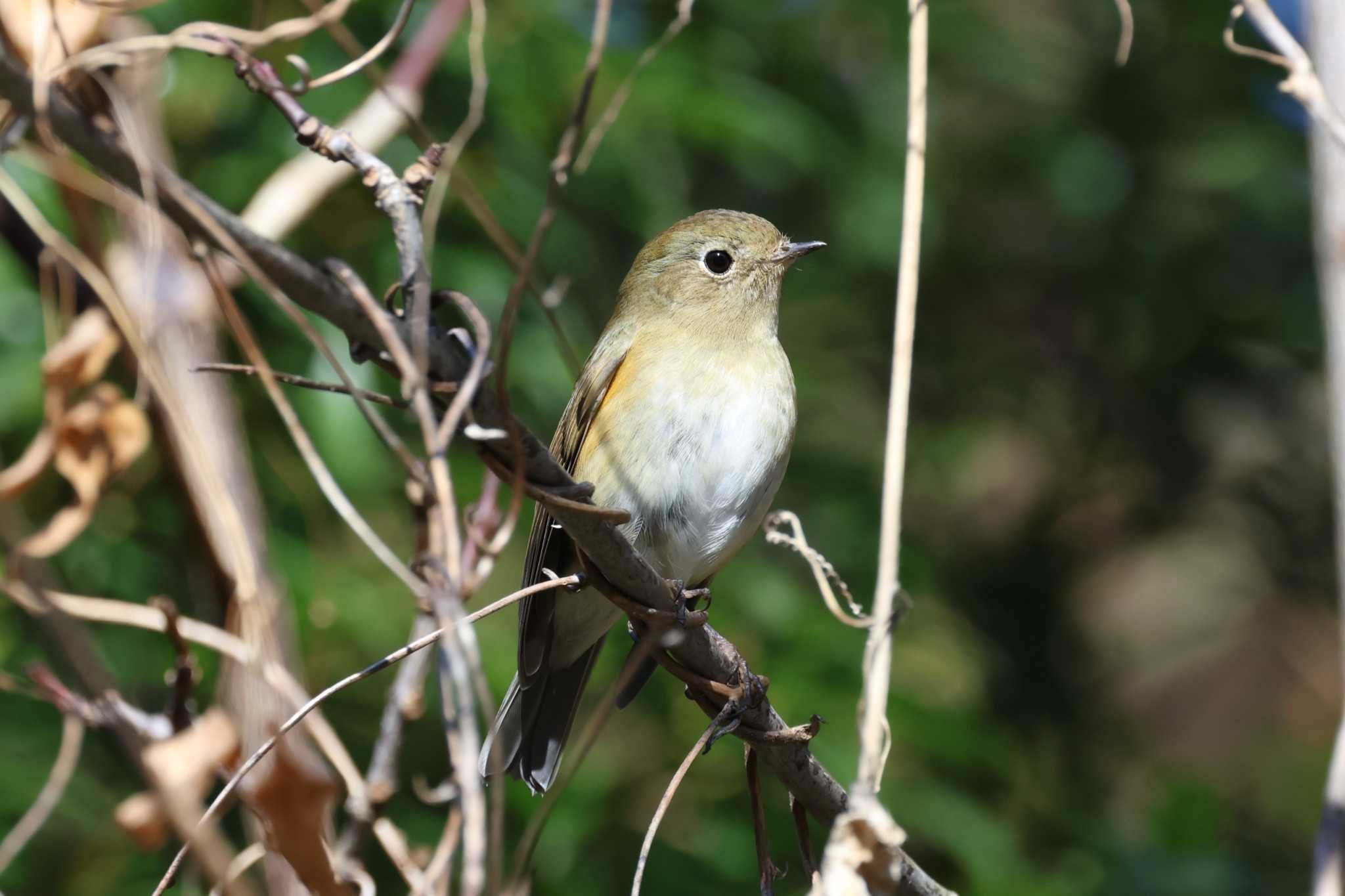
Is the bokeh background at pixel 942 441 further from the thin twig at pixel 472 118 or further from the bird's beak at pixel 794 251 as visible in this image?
the thin twig at pixel 472 118

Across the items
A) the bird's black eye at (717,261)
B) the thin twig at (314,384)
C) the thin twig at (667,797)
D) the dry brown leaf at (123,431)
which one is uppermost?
the thin twig at (314,384)

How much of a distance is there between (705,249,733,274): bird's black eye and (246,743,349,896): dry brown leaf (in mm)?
2565

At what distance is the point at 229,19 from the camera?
375 centimetres

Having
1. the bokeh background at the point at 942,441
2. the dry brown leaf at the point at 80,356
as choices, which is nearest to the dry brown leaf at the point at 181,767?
the dry brown leaf at the point at 80,356

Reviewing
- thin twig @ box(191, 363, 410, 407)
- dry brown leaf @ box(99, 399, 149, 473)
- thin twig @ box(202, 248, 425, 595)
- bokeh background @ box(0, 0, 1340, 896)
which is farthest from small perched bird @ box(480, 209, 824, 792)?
thin twig @ box(191, 363, 410, 407)

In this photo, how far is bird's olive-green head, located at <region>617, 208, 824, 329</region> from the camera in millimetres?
3941

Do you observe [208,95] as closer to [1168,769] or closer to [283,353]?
[283,353]

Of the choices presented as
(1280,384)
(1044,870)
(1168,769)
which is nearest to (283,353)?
(1044,870)

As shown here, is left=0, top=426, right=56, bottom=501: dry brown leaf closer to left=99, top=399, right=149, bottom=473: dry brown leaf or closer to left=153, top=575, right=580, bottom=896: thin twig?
left=99, top=399, right=149, bottom=473: dry brown leaf

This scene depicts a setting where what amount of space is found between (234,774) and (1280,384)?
528 cm

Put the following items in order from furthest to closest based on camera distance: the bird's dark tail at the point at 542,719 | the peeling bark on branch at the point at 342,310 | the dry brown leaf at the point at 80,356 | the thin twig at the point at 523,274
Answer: the bird's dark tail at the point at 542,719 → the dry brown leaf at the point at 80,356 → the thin twig at the point at 523,274 → the peeling bark on branch at the point at 342,310

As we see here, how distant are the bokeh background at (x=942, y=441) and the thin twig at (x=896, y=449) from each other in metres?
1.39

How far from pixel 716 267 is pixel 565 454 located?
77 centimetres

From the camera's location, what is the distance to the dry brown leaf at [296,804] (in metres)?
1.67
